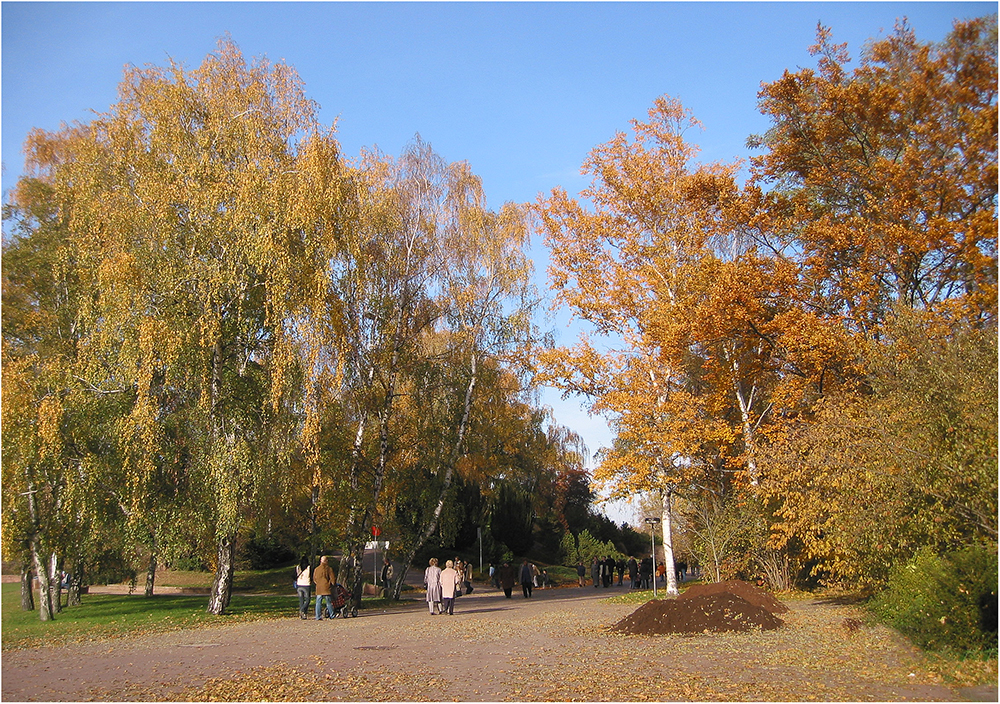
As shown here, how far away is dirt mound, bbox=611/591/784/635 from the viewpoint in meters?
14.0

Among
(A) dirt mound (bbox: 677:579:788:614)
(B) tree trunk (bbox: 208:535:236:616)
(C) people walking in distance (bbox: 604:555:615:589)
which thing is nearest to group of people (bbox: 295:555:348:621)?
(B) tree trunk (bbox: 208:535:236:616)

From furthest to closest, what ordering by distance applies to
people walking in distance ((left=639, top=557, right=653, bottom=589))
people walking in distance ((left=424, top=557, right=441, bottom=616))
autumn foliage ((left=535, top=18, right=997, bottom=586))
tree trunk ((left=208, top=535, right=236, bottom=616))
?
people walking in distance ((left=639, top=557, right=653, bottom=589))
people walking in distance ((left=424, top=557, right=441, bottom=616))
tree trunk ((left=208, top=535, right=236, bottom=616))
autumn foliage ((left=535, top=18, right=997, bottom=586))

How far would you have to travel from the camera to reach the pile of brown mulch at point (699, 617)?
46.1ft

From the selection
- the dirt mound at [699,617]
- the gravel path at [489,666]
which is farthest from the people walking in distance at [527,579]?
the dirt mound at [699,617]

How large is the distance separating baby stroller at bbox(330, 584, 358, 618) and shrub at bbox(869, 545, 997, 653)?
44.5 feet

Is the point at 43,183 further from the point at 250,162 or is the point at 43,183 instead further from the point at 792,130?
the point at 792,130

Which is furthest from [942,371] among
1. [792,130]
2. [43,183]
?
[43,183]

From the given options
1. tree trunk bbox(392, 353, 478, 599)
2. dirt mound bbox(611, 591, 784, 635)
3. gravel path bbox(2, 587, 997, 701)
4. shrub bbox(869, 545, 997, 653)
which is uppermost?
tree trunk bbox(392, 353, 478, 599)

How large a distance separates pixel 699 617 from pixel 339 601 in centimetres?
976

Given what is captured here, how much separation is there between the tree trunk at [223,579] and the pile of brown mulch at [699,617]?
10330 millimetres

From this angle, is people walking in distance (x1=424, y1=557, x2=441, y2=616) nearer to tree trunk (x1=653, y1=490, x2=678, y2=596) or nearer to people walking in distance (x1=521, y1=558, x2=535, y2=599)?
tree trunk (x1=653, y1=490, x2=678, y2=596)

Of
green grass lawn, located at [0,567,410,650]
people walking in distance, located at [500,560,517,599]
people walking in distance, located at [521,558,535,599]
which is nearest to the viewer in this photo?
green grass lawn, located at [0,567,410,650]

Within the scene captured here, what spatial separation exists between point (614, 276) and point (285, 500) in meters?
11.9

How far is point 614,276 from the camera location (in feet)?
83.2
